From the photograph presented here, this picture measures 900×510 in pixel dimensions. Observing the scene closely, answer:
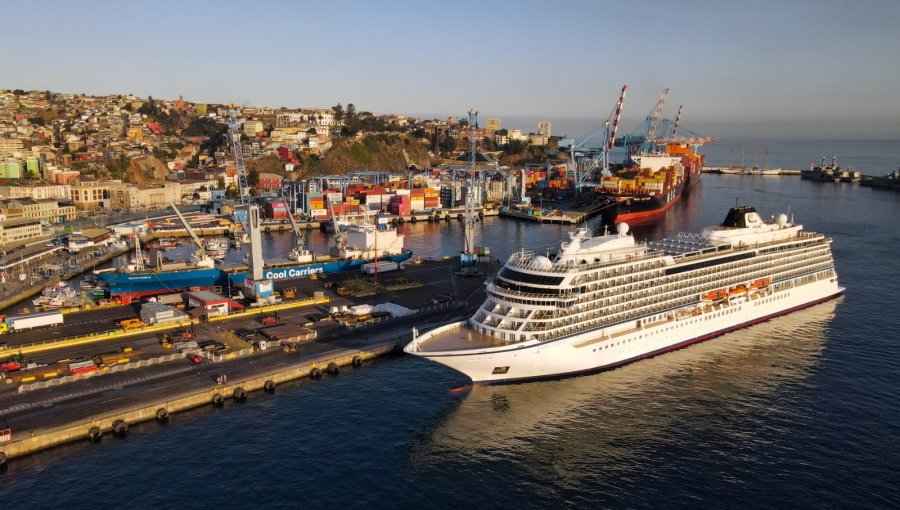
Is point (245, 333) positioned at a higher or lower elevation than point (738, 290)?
lower

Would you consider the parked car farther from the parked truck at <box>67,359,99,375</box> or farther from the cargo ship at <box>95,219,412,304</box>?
the cargo ship at <box>95,219,412,304</box>

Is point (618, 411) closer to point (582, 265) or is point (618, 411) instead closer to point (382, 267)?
point (582, 265)

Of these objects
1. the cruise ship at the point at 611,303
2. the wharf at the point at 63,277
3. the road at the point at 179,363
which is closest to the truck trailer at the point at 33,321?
the road at the point at 179,363

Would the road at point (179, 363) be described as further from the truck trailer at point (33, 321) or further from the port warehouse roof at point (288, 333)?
the truck trailer at point (33, 321)

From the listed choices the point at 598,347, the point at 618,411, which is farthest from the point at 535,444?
the point at 598,347

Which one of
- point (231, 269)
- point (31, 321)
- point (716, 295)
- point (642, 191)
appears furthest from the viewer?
point (642, 191)
